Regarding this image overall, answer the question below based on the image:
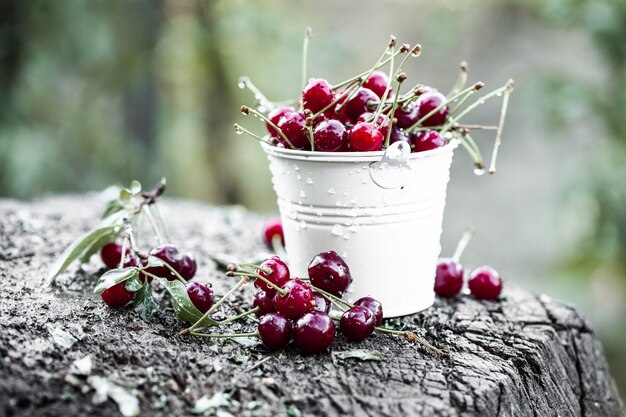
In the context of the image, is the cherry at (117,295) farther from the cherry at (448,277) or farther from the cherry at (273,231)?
the cherry at (448,277)

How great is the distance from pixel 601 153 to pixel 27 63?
2.89 meters

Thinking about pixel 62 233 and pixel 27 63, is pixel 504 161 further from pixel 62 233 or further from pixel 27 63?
pixel 62 233

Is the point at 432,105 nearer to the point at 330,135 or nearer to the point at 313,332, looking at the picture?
the point at 330,135

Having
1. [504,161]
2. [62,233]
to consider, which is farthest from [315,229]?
[504,161]

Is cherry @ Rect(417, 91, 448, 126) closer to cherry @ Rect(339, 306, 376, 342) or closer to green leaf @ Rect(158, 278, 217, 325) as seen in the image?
cherry @ Rect(339, 306, 376, 342)

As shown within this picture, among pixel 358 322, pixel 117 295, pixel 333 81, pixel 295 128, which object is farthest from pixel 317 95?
pixel 333 81

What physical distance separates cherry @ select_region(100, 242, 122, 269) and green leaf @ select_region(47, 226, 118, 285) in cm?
6

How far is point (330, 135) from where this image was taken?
1.33m

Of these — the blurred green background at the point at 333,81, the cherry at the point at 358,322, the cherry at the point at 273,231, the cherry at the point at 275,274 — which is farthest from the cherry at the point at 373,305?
the blurred green background at the point at 333,81

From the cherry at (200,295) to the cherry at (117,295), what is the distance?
4.9 inches

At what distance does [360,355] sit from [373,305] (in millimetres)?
111

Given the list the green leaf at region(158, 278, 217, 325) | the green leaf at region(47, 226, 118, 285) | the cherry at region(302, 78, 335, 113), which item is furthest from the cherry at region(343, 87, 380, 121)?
the green leaf at region(47, 226, 118, 285)

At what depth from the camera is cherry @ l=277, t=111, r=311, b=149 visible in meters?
1.36

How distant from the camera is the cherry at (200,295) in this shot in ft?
4.66
